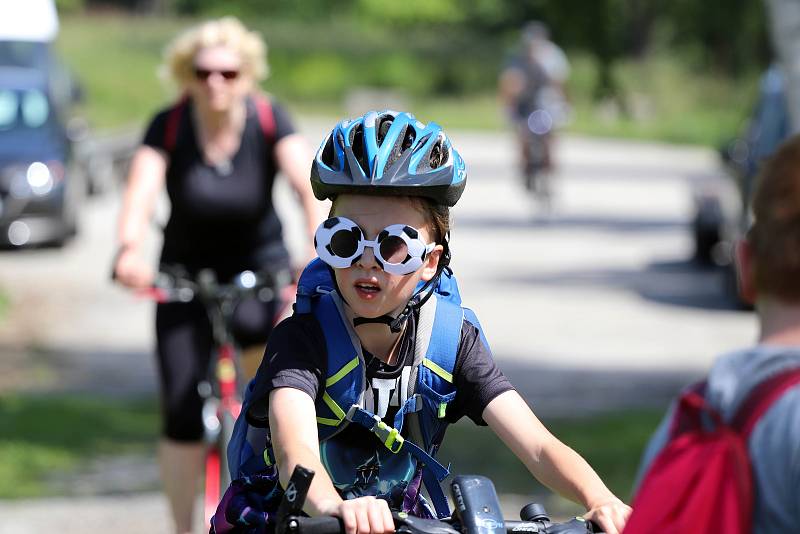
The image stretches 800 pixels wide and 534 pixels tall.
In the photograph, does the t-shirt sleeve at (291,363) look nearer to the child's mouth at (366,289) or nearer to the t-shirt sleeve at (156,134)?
the child's mouth at (366,289)

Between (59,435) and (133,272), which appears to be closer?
(133,272)

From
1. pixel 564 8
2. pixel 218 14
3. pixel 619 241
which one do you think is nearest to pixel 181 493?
pixel 564 8

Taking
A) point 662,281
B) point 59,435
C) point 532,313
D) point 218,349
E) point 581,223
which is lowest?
point 581,223

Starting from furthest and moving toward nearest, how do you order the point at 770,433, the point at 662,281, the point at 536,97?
the point at 536,97
the point at 662,281
the point at 770,433

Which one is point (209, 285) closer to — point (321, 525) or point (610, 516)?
point (610, 516)

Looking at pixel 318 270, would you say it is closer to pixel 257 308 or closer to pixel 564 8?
pixel 257 308

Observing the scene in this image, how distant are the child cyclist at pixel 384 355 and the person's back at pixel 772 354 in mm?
880

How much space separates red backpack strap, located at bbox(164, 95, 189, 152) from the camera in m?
6.85

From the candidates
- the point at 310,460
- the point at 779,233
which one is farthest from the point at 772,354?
the point at 310,460

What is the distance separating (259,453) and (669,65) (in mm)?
43131

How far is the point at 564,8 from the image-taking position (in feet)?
29.4

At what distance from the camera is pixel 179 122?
272 inches

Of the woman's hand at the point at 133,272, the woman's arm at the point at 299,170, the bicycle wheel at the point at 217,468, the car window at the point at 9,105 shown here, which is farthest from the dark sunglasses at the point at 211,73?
the car window at the point at 9,105

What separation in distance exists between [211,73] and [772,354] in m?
4.14
